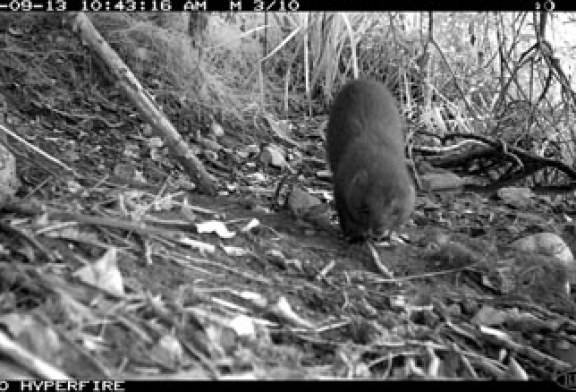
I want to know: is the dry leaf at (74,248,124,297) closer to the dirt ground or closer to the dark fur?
the dirt ground

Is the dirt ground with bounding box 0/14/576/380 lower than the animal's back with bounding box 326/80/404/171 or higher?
lower

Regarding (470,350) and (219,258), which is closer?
(470,350)

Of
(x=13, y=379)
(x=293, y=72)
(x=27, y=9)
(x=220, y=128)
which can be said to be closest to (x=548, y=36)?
(x=293, y=72)

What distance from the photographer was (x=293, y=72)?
20.3ft

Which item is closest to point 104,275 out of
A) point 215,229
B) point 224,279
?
point 224,279

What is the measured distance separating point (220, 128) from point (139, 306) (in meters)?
2.87

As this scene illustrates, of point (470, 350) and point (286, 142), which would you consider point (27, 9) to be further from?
point (470, 350)

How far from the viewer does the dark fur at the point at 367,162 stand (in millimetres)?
3660

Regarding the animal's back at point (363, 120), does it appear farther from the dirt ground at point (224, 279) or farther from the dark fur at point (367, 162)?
the dirt ground at point (224, 279)

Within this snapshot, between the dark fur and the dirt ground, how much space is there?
0.44ft

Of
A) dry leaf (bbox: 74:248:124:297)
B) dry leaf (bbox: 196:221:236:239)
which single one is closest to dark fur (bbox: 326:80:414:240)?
dry leaf (bbox: 196:221:236:239)

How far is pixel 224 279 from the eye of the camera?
9.19 ft

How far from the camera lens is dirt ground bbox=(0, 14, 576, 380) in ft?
7.23

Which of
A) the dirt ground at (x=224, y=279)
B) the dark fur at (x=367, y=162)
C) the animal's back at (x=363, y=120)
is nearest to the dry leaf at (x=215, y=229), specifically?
the dirt ground at (x=224, y=279)
